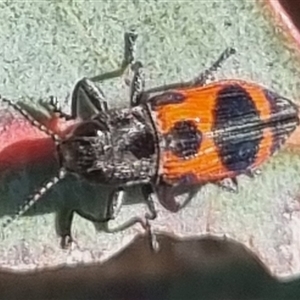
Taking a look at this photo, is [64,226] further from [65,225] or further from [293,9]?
[293,9]

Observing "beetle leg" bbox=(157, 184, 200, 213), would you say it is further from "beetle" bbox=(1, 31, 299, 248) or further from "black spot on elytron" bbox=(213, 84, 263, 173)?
"black spot on elytron" bbox=(213, 84, 263, 173)

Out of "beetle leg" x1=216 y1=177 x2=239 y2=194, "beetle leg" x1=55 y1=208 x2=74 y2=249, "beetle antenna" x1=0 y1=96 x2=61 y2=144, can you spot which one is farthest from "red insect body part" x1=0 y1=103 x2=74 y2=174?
"beetle leg" x1=216 y1=177 x2=239 y2=194

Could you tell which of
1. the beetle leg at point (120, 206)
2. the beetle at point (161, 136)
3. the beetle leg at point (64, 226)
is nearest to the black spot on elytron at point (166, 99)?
the beetle at point (161, 136)

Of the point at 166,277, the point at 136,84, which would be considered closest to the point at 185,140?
the point at 136,84

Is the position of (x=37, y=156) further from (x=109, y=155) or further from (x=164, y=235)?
(x=164, y=235)

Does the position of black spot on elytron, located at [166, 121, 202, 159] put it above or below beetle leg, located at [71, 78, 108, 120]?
below

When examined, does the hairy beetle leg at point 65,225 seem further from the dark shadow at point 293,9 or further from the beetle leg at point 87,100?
the dark shadow at point 293,9

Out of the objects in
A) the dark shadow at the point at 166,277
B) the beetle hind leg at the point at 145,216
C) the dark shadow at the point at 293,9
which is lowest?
the dark shadow at the point at 166,277

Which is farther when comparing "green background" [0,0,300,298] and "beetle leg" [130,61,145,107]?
"beetle leg" [130,61,145,107]
